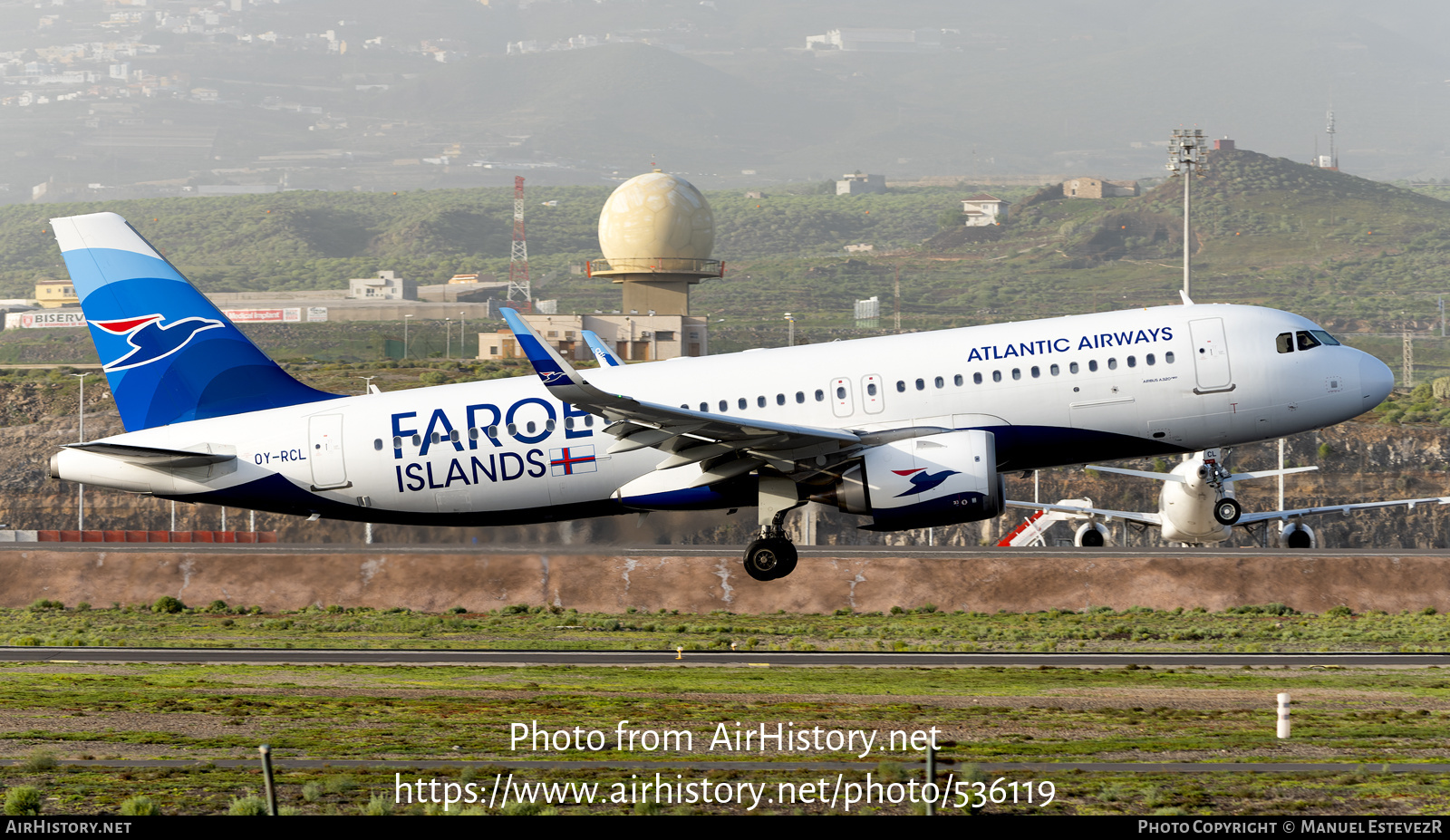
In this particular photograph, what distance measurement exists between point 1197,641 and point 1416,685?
42.5 feet

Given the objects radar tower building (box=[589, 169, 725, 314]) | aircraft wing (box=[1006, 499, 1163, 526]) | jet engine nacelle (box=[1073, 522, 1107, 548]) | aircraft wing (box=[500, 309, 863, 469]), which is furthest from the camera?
radar tower building (box=[589, 169, 725, 314])

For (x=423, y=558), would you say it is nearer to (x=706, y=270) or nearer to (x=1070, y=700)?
(x=1070, y=700)

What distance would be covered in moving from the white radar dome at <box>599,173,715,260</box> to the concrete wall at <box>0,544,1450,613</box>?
70.7 m

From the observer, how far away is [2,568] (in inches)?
2657

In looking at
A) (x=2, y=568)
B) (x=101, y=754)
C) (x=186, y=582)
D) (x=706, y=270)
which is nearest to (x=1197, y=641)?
(x=101, y=754)

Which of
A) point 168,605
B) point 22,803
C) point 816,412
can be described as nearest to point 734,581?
point 168,605

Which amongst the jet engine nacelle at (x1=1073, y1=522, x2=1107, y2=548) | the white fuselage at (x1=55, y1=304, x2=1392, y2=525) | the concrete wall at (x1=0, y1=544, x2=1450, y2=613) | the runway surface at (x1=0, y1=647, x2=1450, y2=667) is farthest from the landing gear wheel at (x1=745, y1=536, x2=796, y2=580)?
the jet engine nacelle at (x1=1073, y1=522, x2=1107, y2=548)

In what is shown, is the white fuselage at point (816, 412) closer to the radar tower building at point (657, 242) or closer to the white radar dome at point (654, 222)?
the white radar dome at point (654, 222)

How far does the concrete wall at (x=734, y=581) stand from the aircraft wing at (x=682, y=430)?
93.0 ft

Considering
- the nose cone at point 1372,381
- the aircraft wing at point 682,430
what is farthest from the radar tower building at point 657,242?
the aircraft wing at point 682,430

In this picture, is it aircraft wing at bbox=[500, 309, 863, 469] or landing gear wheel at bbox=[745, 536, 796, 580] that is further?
landing gear wheel at bbox=[745, 536, 796, 580]

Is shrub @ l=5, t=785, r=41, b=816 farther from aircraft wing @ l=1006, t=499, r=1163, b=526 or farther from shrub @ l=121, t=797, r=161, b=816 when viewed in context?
aircraft wing @ l=1006, t=499, r=1163, b=526

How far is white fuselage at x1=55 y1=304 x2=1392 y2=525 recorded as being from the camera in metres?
34.5

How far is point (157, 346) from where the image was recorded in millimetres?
37844
